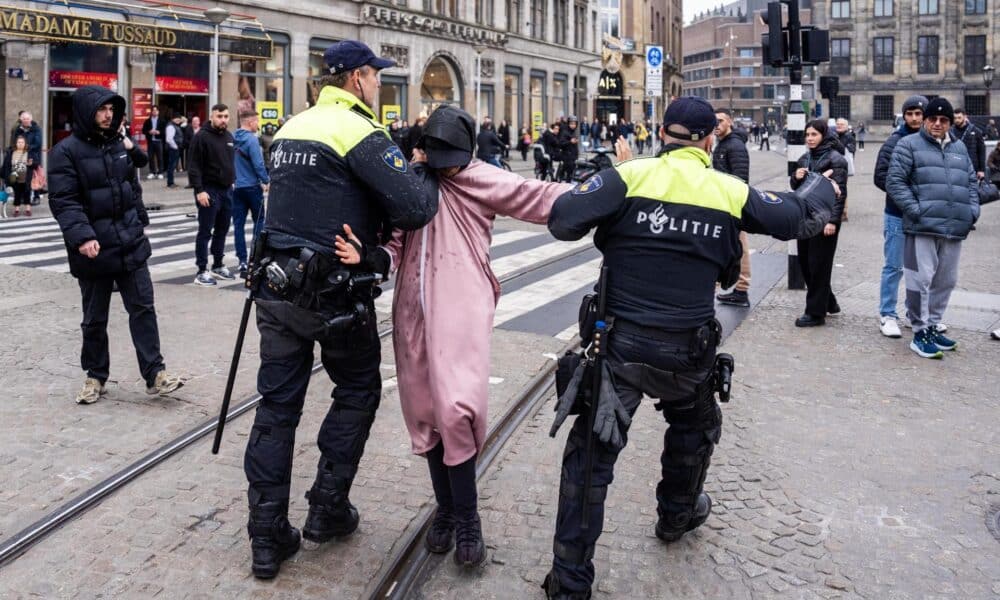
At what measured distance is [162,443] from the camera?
208 inches

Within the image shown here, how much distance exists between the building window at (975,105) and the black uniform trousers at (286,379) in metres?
85.9

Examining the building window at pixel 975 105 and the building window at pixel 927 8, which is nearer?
the building window at pixel 975 105

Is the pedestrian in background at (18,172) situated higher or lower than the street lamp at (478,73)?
lower

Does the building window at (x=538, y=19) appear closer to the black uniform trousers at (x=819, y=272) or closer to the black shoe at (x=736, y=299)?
the black shoe at (x=736, y=299)

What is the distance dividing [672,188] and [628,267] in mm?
344

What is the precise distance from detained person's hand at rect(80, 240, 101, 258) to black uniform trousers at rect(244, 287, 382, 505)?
2.26m

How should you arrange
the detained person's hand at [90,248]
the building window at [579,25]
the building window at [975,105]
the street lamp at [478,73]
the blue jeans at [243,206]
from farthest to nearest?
the building window at [975,105] → the building window at [579,25] → the street lamp at [478,73] → the blue jeans at [243,206] → the detained person's hand at [90,248]

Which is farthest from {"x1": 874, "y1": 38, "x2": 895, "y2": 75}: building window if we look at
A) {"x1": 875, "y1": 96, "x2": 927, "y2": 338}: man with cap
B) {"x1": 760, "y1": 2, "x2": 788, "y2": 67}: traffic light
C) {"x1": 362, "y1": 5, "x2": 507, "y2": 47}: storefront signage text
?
{"x1": 875, "y1": 96, "x2": 927, "y2": 338}: man with cap

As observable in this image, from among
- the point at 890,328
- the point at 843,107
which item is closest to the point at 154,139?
the point at 890,328

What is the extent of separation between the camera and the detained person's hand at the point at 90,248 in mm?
5609

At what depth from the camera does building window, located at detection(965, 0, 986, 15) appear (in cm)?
7969

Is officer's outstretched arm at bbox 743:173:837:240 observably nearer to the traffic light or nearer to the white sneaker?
the white sneaker

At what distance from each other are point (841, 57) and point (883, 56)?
11.3ft

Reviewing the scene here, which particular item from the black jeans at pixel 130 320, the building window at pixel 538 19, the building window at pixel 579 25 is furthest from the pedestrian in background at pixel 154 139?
the building window at pixel 579 25
